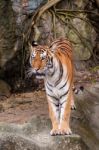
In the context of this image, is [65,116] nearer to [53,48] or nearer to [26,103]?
[53,48]

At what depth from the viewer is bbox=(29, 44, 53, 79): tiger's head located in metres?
6.05

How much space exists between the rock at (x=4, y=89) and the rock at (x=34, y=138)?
2.23 meters

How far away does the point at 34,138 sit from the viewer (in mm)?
6449

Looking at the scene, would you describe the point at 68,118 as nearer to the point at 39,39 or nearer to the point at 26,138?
the point at 26,138

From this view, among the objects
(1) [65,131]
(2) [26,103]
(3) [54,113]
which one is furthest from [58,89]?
(2) [26,103]

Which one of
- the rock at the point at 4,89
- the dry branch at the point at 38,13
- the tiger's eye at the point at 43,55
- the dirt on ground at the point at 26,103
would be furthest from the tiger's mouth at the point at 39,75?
the dry branch at the point at 38,13

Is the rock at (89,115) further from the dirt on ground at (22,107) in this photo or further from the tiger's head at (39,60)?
the tiger's head at (39,60)

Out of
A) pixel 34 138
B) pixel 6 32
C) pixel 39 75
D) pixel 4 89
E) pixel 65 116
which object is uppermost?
pixel 39 75

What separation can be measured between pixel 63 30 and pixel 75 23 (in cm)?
30

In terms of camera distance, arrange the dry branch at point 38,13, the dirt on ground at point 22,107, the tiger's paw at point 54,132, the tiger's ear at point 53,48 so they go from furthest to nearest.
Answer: the dry branch at point 38,13
the dirt on ground at point 22,107
the tiger's paw at point 54,132
the tiger's ear at point 53,48

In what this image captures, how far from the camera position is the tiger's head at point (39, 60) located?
6.05 metres

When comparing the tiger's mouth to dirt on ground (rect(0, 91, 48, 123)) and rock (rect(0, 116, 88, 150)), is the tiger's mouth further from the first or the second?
dirt on ground (rect(0, 91, 48, 123))

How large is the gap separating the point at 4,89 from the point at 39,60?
10.2ft

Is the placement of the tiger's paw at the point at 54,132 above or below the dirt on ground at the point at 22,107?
above
